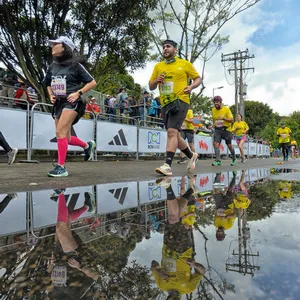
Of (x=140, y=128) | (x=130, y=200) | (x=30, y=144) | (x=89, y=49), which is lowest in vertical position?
(x=130, y=200)

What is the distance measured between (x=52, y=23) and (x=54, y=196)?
40.8 feet

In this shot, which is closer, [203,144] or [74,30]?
[74,30]

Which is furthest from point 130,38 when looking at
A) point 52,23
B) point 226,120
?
point 226,120

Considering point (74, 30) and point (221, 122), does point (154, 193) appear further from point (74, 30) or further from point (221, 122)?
point (74, 30)

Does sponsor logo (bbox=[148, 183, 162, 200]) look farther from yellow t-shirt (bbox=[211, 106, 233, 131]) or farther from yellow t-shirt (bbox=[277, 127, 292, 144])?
yellow t-shirt (bbox=[277, 127, 292, 144])

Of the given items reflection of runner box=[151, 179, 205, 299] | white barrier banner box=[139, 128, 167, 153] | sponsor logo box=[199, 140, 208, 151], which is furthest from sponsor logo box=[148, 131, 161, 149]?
reflection of runner box=[151, 179, 205, 299]

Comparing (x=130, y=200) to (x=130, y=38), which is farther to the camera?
(x=130, y=38)

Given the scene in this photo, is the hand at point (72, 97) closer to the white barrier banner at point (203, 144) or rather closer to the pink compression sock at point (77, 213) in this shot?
the pink compression sock at point (77, 213)

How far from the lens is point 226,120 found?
8633 mm

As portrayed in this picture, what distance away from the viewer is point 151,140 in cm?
1217

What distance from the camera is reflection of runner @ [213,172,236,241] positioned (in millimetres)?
1501

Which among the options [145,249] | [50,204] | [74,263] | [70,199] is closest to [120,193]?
[70,199]

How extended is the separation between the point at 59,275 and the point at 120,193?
187cm

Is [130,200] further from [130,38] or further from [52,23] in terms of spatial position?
[130,38]
